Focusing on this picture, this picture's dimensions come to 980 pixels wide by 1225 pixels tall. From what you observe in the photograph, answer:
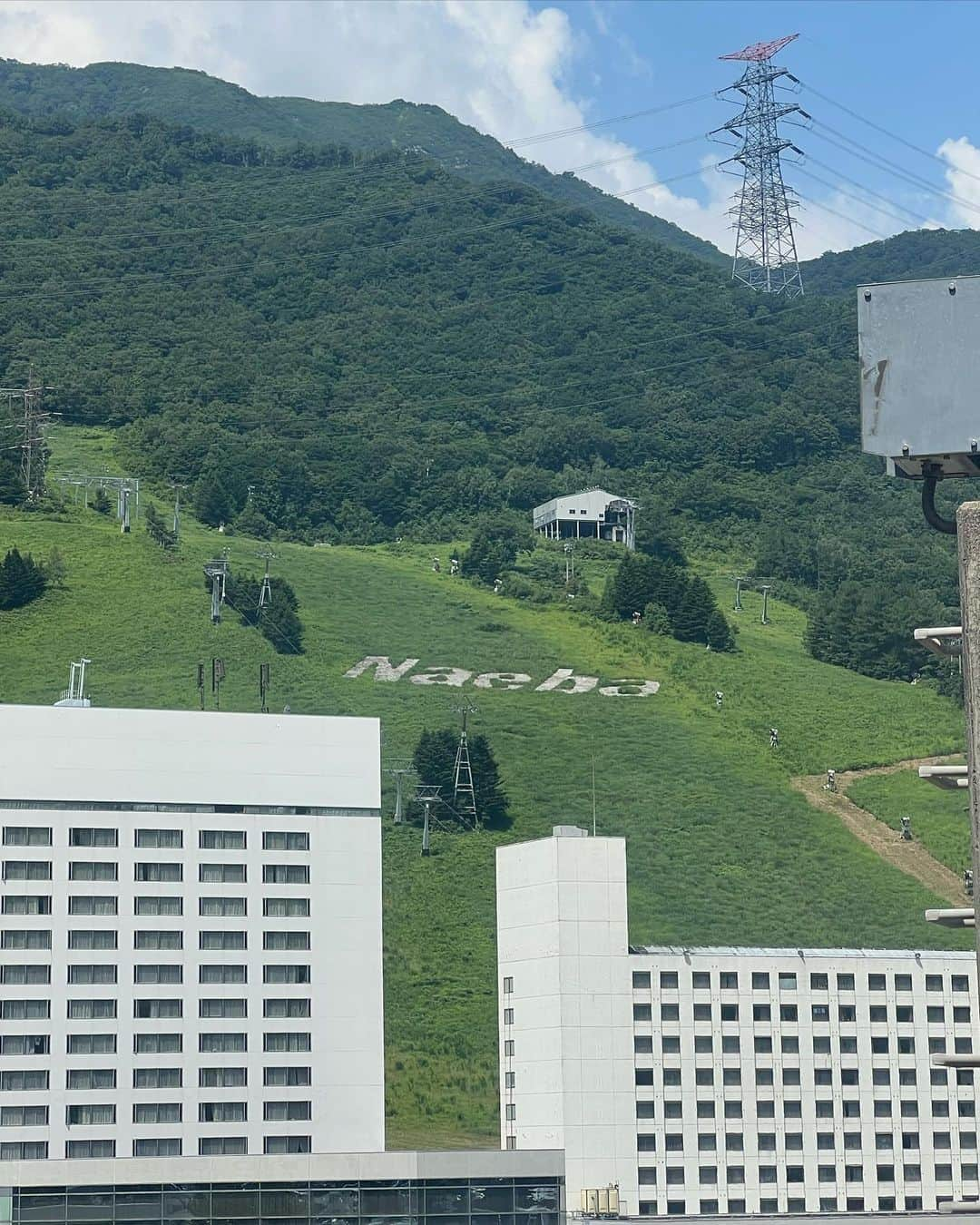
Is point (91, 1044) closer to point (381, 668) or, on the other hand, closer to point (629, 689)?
point (381, 668)

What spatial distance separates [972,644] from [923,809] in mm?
154729

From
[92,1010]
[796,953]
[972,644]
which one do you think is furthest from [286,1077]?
[972,644]

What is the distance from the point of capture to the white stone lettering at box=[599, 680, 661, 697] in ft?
605

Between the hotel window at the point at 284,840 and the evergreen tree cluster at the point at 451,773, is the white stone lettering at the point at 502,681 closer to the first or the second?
the evergreen tree cluster at the point at 451,773

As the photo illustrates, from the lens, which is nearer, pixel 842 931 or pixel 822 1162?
pixel 822 1162

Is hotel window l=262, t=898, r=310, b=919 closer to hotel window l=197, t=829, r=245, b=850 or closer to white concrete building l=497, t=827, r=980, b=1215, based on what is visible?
hotel window l=197, t=829, r=245, b=850

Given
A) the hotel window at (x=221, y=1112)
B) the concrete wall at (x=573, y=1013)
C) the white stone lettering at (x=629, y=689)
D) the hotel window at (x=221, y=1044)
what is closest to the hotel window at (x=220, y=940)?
the hotel window at (x=221, y=1044)

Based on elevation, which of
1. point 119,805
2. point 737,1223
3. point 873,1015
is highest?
point 119,805

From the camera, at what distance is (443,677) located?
611ft

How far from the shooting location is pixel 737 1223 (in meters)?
86.8

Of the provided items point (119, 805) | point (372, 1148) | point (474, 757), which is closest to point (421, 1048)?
point (372, 1148)

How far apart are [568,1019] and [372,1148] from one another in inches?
501

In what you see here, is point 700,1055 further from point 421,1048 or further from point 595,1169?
point 421,1048

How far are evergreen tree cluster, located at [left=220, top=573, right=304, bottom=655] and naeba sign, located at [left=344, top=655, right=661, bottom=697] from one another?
636 cm
